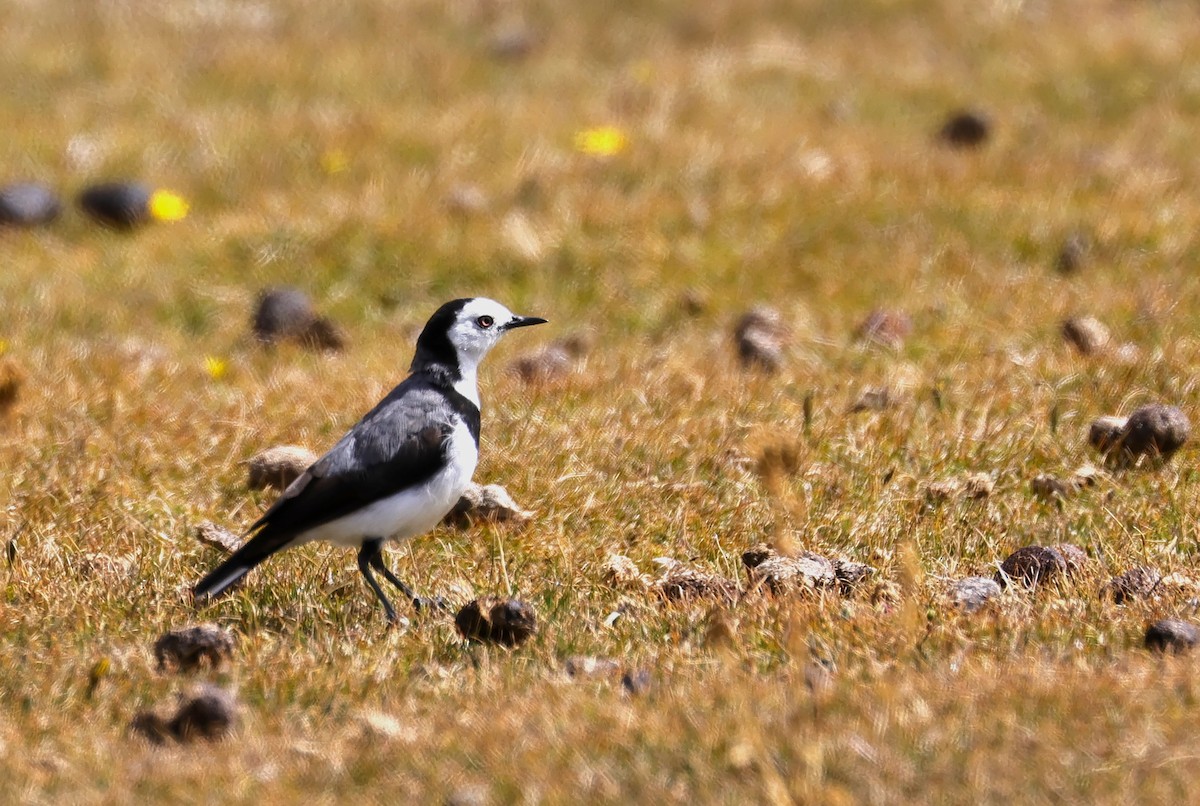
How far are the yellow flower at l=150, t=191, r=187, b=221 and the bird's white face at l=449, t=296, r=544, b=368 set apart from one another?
229 inches

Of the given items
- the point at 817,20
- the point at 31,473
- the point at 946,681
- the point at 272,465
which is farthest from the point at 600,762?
the point at 817,20

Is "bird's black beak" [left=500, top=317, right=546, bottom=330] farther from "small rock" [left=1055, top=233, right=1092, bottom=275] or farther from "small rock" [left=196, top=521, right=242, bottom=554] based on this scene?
"small rock" [left=1055, top=233, right=1092, bottom=275]

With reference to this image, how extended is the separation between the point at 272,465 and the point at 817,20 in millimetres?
10180

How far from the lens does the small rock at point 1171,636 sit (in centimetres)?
472

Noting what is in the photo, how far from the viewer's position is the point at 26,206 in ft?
39.3


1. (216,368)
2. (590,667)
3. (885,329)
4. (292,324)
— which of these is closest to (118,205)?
(292,324)

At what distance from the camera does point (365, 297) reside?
35.5 ft

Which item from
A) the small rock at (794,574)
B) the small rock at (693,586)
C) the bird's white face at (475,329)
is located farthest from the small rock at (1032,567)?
the bird's white face at (475,329)

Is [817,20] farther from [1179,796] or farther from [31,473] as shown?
[1179,796]

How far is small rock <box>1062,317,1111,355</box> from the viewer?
8508 mm

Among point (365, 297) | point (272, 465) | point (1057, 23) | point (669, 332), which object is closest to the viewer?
point (272, 465)

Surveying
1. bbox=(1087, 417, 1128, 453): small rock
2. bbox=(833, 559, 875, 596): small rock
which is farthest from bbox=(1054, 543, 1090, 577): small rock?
bbox=(1087, 417, 1128, 453): small rock

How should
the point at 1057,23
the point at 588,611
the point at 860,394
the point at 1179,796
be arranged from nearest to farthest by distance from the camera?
the point at 1179,796
the point at 588,611
the point at 860,394
the point at 1057,23

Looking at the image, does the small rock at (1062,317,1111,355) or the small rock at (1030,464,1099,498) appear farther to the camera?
the small rock at (1062,317,1111,355)
